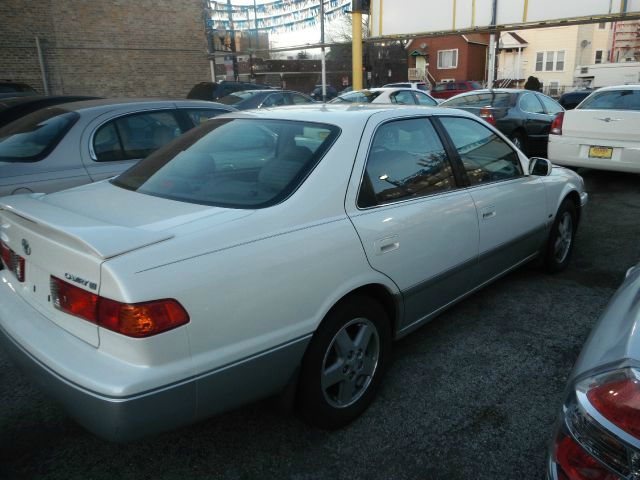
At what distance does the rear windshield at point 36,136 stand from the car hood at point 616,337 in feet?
14.0

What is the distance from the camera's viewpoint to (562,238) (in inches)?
177

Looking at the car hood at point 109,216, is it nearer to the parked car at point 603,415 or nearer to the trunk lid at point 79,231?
the trunk lid at point 79,231

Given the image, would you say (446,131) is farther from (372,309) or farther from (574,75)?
(574,75)

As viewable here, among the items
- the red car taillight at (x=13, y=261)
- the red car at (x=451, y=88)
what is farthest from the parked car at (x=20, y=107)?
the red car at (x=451, y=88)

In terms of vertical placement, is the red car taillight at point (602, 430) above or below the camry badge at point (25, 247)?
below

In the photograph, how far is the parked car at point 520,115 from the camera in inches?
380

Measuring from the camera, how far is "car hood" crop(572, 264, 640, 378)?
141 centimetres

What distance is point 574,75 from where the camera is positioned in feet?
131

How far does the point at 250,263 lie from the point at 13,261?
1267 millimetres

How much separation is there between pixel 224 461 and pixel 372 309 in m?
0.98

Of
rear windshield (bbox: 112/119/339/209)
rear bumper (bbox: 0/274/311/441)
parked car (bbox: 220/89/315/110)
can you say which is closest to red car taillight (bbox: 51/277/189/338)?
rear bumper (bbox: 0/274/311/441)

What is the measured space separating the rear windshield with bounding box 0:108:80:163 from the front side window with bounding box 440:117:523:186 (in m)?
3.25

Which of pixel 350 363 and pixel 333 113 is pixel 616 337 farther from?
pixel 333 113

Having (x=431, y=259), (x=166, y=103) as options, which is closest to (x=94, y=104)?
(x=166, y=103)
